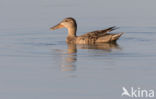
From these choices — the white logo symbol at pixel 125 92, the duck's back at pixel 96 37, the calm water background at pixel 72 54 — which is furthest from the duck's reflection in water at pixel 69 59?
the white logo symbol at pixel 125 92

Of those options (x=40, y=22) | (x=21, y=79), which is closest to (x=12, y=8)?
(x=40, y=22)

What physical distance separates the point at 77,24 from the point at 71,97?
9775mm

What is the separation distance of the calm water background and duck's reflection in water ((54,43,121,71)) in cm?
2

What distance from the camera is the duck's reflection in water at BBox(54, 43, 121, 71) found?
40.2 ft

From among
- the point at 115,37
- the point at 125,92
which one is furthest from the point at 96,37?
the point at 125,92

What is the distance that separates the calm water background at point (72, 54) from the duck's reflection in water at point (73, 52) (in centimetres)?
2

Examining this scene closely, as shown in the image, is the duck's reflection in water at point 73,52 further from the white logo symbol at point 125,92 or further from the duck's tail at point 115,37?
the white logo symbol at point 125,92

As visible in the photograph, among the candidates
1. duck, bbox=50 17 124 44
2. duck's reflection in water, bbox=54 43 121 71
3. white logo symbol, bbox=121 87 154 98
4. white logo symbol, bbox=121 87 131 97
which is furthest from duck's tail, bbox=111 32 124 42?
white logo symbol, bbox=121 87 154 98

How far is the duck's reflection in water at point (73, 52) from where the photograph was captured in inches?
483

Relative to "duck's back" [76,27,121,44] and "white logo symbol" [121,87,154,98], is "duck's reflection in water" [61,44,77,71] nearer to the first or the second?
"duck's back" [76,27,121,44]

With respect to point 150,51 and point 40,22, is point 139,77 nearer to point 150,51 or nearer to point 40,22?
point 150,51

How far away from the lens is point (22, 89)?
1017cm

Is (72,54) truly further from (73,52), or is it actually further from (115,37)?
(115,37)

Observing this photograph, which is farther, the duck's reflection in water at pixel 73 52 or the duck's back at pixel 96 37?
the duck's back at pixel 96 37
